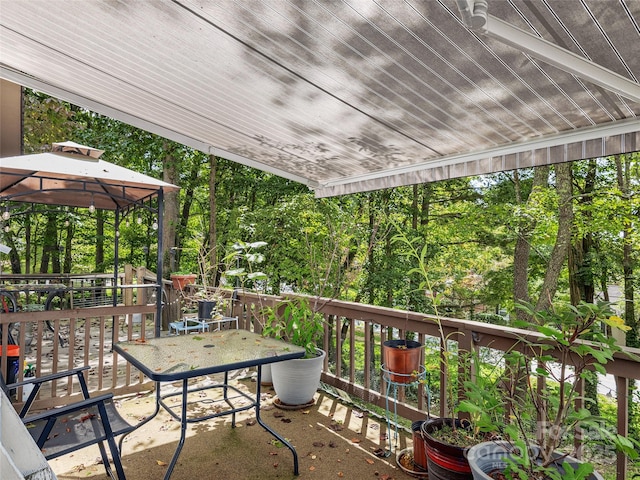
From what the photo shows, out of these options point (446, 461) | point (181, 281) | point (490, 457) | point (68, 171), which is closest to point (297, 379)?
point (446, 461)

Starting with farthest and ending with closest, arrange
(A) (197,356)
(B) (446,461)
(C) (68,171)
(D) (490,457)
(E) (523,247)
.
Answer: (E) (523,247) → (C) (68,171) → (A) (197,356) → (B) (446,461) → (D) (490,457)

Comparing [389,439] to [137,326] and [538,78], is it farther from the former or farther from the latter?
[137,326]

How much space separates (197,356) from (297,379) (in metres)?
1.35

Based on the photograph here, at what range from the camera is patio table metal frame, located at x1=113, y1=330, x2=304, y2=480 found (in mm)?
2453

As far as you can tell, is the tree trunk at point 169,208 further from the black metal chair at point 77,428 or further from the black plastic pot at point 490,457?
the black plastic pot at point 490,457

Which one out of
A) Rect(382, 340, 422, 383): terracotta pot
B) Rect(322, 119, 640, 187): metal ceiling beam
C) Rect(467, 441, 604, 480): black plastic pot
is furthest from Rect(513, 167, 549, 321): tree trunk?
Rect(467, 441, 604, 480): black plastic pot

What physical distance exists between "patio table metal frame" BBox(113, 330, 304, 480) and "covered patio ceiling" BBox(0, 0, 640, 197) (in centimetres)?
183

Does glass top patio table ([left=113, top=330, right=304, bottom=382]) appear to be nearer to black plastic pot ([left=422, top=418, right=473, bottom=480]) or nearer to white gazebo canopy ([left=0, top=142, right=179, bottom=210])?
black plastic pot ([left=422, top=418, right=473, bottom=480])

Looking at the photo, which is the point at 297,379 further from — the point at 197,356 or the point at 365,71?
the point at 365,71

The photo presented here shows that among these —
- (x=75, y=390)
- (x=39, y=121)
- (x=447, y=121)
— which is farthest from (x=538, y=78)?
(x=39, y=121)

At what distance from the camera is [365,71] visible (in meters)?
2.39

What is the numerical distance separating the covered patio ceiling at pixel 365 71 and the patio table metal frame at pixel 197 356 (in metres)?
1.83

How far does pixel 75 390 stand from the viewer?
14.5ft

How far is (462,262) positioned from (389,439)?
8.67m
